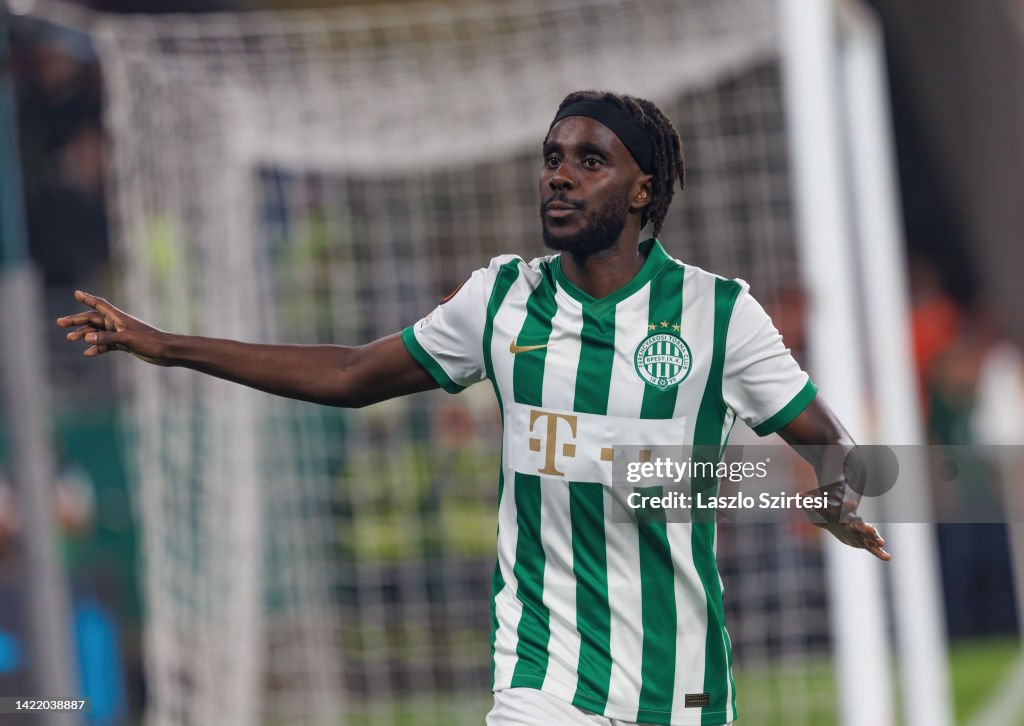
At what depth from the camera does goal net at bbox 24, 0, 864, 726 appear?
24.7 feet

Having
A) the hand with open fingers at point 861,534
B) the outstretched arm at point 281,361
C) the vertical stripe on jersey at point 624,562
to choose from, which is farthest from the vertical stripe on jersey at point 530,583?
the hand with open fingers at point 861,534

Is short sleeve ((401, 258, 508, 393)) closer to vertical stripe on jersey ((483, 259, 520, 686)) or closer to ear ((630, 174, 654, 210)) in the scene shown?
vertical stripe on jersey ((483, 259, 520, 686))

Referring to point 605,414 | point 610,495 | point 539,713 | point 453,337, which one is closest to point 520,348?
point 453,337

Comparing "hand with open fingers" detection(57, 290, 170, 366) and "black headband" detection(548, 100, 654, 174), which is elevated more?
"black headband" detection(548, 100, 654, 174)

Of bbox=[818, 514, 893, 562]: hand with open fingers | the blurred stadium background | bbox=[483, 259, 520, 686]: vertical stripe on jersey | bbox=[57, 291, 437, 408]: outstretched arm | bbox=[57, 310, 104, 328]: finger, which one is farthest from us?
the blurred stadium background

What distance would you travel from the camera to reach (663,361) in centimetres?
377

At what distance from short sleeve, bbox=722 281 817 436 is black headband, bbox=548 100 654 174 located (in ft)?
1.51

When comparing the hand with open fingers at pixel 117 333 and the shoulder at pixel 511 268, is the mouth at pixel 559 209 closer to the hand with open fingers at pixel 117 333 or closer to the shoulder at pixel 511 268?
the shoulder at pixel 511 268

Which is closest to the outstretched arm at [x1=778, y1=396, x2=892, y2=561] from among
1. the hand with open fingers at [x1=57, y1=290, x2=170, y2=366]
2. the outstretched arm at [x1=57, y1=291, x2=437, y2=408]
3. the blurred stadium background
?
the outstretched arm at [x1=57, y1=291, x2=437, y2=408]

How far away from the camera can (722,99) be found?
7816 millimetres

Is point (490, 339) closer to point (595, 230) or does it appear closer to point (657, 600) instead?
point (595, 230)

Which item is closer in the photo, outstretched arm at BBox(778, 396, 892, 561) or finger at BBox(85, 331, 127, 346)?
outstretched arm at BBox(778, 396, 892, 561)

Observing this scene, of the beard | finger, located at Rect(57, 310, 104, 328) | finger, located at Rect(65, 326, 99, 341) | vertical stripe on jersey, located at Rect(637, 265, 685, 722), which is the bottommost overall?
vertical stripe on jersey, located at Rect(637, 265, 685, 722)

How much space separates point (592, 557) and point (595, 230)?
822mm
